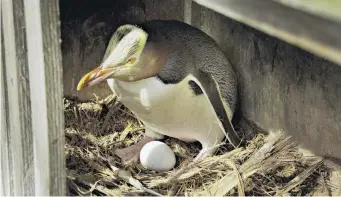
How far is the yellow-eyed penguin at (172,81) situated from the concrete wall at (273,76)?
8cm

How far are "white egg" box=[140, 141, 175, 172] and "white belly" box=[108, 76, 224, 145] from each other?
0.19 ft

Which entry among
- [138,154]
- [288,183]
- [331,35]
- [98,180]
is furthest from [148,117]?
[331,35]

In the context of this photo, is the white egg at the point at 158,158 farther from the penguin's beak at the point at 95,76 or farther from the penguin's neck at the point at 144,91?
the penguin's beak at the point at 95,76

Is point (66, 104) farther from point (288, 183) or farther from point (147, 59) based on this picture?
point (288, 183)

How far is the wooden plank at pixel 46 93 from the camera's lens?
45.1 inches

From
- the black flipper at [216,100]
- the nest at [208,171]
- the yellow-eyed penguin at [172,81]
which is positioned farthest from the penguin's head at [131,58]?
the nest at [208,171]

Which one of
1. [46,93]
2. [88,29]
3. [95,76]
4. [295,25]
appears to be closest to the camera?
[295,25]

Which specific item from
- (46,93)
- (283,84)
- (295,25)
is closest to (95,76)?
(46,93)

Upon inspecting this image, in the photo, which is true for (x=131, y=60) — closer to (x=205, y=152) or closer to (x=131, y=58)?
(x=131, y=58)

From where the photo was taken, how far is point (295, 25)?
80cm

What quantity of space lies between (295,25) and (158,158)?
3.10 feet

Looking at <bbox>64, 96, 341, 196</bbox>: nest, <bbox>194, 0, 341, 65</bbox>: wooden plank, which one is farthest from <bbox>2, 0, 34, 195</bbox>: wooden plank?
<bbox>194, 0, 341, 65</bbox>: wooden plank

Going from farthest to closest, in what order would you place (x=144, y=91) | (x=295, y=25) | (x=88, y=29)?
(x=88, y=29)
(x=144, y=91)
(x=295, y=25)

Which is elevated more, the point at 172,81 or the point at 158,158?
the point at 172,81
